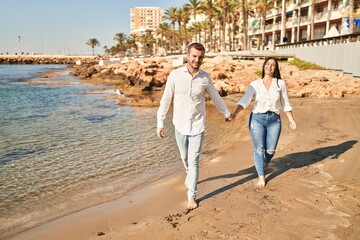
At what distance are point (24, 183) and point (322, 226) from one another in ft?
16.8

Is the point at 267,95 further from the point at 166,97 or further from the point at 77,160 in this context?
the point at 77,160

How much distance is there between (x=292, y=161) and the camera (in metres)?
5.75

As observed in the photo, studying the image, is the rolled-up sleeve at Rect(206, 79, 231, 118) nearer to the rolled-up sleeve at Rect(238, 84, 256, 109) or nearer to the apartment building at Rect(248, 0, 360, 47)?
the rolled-up sleeve at Rect(238, 84, 256, 109)

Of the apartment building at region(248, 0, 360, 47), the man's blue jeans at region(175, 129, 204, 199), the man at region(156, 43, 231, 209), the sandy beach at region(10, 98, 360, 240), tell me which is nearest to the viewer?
the sandy beach at region(10, 98, 360, 240)

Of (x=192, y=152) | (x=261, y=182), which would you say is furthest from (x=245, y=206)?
(x=192, y=152)

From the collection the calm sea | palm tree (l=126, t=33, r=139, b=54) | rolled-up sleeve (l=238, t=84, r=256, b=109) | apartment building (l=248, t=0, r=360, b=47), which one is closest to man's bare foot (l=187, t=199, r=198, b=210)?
the calm sea

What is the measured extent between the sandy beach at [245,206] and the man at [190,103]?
49cm

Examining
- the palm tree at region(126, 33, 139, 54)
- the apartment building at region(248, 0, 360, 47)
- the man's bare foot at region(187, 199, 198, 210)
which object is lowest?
the man's bare foot at region(187, 199, 198, 210)

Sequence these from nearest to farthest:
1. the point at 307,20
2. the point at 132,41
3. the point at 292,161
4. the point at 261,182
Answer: the point at 261,182, the point at 292,161, the point at 307,20, the point at 132,41

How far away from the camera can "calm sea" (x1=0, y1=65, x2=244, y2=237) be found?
4.86 meters

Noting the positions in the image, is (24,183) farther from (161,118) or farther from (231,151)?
(231,151)

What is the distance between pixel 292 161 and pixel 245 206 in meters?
2.19

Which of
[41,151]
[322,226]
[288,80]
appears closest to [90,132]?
[41,151]

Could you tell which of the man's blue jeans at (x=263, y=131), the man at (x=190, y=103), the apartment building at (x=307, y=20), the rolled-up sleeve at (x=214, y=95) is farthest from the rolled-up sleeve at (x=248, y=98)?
the apartment building at (x=307, y=20)
